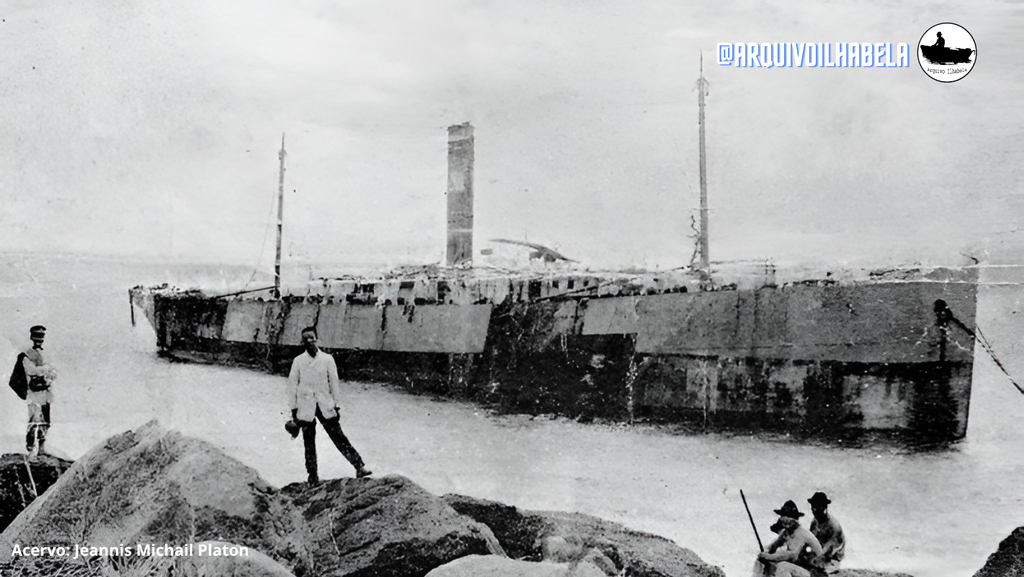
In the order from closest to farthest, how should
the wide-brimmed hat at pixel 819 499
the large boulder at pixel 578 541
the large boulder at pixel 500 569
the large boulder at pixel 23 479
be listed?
the large boulder at pixel 500 569, the wide-brimmed hat at pixel 819 499, the large boulder at pixel 578 541, the large boulder at pixel 23 479

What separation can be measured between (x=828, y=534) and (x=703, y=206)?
1.90 meters

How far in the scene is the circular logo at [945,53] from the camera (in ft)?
14.7

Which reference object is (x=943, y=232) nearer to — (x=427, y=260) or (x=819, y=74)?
(x=819, y=74)

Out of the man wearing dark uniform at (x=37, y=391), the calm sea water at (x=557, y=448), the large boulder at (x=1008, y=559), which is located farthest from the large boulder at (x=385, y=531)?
the large boulder at (x=1008, y=559)

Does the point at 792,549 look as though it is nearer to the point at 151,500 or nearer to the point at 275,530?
the point at 275,530

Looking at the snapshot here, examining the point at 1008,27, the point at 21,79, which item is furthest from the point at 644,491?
the point at 21,79

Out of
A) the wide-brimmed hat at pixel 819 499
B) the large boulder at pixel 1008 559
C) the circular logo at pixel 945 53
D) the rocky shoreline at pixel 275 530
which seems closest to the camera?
the rocky shoreline at pixel 275 530

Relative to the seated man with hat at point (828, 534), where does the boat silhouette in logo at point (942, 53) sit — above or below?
above

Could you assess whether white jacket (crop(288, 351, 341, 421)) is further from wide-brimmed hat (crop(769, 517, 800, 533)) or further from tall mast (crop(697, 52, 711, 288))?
wide-brimmed hat (crop(769, 517, 800, 533))

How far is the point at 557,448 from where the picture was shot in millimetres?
4566

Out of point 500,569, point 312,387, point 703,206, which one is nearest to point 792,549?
point 500,569

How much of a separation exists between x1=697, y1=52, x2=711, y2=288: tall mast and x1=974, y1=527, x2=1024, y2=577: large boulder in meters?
2.10

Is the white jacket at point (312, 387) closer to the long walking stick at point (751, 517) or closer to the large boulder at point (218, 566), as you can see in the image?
the large boulder at point (218, 566)

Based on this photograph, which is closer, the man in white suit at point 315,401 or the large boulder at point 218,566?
the large boulder at point 218,566
